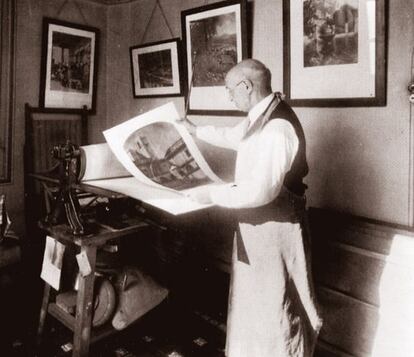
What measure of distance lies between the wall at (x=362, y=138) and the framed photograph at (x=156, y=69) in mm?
373

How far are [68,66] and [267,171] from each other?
2274 mm

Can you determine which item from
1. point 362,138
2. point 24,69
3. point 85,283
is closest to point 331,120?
point 362,138

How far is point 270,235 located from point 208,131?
678 mm

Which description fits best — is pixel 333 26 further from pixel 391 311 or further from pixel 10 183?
pixel 10 183

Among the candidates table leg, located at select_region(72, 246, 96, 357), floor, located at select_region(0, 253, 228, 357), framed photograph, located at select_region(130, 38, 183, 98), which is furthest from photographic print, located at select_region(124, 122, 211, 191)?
framed photograph, located at select_region(130, 38, 183, 98)

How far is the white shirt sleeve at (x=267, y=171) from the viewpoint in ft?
4.69

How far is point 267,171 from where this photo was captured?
1427 millimetres

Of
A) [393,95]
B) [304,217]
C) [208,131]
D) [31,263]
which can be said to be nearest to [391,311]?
[304,217]

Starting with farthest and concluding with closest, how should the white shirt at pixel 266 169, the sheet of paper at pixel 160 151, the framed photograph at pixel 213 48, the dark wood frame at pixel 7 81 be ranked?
the dark wood frame at pixel 7 81 < the framed photograph at pixel 213 48 < the sheet of paper at pixel 160 151 < the white shirt at pixel 266 169

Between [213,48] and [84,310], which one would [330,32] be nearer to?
[213,48]

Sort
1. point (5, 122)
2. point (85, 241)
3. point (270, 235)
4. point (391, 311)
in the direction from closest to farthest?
point (270, 235)
point (85, 241)
point (391, 311)
point (5, 122)

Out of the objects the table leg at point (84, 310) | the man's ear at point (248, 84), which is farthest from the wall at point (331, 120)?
the table leg at point (84, 310)

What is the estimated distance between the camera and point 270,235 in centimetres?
162

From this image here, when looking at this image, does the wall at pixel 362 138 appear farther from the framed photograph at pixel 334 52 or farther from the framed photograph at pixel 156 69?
the framed photograph at pixel 156 69
